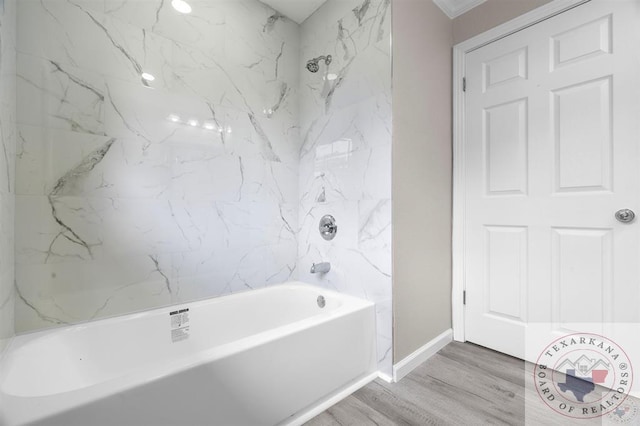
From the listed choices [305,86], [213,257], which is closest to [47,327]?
[213,257]

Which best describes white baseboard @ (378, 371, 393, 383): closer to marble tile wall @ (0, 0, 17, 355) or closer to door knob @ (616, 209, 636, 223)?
door knob @ (616, 209, 636, 223)

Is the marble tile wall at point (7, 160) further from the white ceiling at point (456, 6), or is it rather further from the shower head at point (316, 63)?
the white ceiling at point (456, 6)

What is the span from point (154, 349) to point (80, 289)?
18.4 inches

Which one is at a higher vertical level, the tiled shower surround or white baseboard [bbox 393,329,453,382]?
the tiled shower surround

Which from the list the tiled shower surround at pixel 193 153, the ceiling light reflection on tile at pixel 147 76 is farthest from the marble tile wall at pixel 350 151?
the ceiling light reflection on tile at pixel 147 76

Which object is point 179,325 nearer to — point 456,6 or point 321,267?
point 321,267

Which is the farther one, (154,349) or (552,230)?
(552,230)

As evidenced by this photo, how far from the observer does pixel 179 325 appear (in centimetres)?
159

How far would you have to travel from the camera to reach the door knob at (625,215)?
1.40 m

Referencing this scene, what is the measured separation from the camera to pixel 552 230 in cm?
166

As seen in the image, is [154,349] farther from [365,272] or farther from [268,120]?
[268,120]

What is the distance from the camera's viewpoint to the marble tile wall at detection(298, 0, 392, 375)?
1.65 metres

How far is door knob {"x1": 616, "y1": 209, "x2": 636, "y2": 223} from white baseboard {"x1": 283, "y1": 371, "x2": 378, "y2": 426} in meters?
1.50

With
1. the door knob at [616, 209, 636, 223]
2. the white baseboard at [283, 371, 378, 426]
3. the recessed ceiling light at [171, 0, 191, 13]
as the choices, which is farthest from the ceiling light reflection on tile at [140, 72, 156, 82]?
the door knob at [616, 209, 636, 223]
